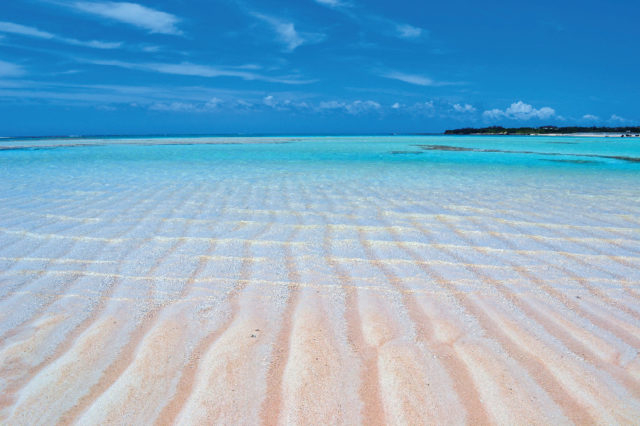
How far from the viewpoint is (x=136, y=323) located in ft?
8.63

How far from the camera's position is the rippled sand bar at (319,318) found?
1.88 metres

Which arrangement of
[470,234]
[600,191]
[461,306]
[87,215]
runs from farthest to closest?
[600,191] → [87,215] → [470,234] → [461,306]

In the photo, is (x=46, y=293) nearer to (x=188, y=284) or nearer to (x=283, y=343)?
(x=188, y=284)

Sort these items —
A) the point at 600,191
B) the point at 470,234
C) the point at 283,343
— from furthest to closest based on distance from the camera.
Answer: the point at 600,191 → the point at 470,234 → the point at 283,343

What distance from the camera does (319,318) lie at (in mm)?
2693

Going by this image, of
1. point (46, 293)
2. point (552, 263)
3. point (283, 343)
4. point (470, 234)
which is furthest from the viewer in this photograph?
point (470, 234)

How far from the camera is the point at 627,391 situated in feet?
6.40

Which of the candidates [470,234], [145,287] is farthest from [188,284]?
[470,234]

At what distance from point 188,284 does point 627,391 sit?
2818mm

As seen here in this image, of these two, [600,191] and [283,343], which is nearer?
[283,343]

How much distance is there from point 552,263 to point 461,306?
1.45 meters

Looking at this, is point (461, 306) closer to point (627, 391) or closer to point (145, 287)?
point (627, 391)

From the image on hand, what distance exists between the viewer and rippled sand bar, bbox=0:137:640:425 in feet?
6.17

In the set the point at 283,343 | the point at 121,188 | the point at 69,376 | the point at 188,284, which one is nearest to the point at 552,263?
the point at 283,343
